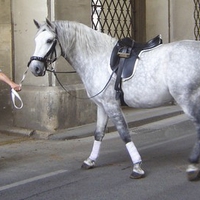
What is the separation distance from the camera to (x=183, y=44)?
269 inches

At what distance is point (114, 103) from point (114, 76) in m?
0.34

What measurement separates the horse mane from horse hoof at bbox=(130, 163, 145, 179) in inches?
62.0

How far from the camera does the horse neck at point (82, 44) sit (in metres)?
7.12

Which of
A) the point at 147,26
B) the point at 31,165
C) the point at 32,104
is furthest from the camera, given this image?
the point at 147,26

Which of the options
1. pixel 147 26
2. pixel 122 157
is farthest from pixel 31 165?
pixel 147 26

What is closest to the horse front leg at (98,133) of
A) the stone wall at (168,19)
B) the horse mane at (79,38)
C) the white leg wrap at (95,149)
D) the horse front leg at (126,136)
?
the white leg wrap at (95,149)

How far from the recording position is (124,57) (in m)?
7.02

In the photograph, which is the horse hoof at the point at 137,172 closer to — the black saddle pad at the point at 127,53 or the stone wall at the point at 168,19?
the black saddle pad at the point at 127,53

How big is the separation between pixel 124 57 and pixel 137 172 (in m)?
1.48

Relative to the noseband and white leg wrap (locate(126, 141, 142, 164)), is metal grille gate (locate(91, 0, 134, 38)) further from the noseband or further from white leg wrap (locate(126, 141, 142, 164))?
white leg wrap (locate(126, 141, 142, 164))

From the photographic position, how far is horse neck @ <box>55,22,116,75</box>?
7.12 meters

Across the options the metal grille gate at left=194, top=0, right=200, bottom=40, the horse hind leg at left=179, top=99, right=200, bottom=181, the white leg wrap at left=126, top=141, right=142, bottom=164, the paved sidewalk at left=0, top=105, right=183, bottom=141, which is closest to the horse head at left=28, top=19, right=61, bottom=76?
the white leg wrap at left=126, top=141, right=142, bottom=164

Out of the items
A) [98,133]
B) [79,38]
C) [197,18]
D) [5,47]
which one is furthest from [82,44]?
[197,18]

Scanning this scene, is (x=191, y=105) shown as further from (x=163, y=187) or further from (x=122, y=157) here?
(x=122, y=157)
